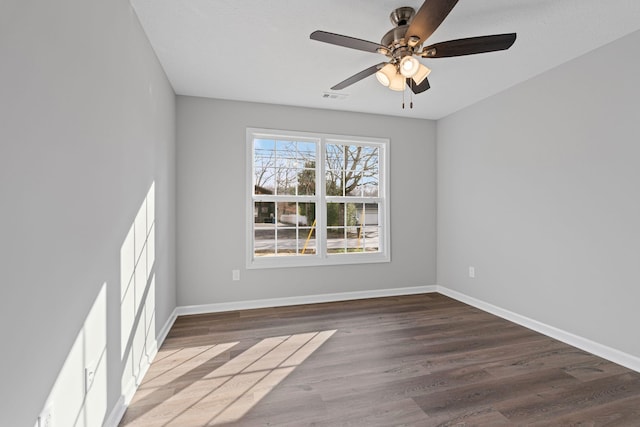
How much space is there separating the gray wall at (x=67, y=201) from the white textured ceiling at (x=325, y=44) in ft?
1.61

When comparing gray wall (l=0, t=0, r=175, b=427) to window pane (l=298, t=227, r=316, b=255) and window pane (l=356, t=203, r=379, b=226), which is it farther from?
window pane (l=356, t=203, r=379, b=226)

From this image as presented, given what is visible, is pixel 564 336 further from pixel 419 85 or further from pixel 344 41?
pixel 344 41

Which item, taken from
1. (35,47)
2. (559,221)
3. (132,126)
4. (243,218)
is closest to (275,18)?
(132,126)

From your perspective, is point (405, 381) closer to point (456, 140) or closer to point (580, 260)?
point (580, 260)

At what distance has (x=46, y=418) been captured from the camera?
107 cm

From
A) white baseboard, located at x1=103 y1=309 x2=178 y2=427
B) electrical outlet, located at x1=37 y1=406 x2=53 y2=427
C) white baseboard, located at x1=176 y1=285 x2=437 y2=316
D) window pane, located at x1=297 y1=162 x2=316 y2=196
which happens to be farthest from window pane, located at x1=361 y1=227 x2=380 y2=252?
electrical outlet, located at x1=37 y1=406 x2=53 y2=427

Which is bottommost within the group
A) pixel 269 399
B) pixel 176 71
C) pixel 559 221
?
pixel 269 399

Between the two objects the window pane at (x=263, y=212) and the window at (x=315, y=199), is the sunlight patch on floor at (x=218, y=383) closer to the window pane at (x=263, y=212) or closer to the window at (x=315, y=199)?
the window at (x=315, y=199)

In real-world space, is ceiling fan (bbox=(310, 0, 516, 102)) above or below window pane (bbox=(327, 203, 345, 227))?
above

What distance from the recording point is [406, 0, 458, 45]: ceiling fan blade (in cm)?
157

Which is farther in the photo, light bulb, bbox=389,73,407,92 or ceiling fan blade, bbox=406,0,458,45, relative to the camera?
light bulb, bbox=389,73,407,92

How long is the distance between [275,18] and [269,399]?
2.53 m

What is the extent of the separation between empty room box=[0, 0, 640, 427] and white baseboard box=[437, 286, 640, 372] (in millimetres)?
23

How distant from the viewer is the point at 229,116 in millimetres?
3631
